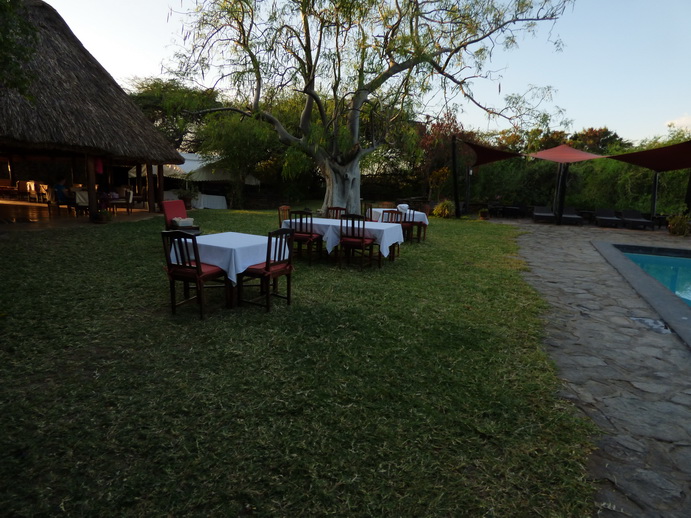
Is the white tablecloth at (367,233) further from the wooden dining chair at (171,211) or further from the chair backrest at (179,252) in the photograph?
the chair backrest at (179,252)

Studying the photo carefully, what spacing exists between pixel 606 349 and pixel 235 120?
58.4 ft

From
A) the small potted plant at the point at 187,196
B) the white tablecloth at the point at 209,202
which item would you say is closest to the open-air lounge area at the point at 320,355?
the small potted plant at the point at 187,196

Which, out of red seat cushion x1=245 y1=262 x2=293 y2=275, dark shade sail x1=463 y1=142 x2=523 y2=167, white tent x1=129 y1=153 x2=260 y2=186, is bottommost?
red seat cushion x1=245 y1=262 x2=293 y2=275

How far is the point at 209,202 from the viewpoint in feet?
64.4

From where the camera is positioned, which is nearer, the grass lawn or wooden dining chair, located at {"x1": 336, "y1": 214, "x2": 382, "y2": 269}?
the grass lawn

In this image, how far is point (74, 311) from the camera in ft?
14.8

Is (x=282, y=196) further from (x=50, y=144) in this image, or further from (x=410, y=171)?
(x=50, y=144)

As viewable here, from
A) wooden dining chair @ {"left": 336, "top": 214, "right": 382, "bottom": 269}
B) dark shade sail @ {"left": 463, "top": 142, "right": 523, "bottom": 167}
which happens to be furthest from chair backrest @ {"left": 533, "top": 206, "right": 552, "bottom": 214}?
wooden dining chair @ {"left": 336, "top": 214, "right": 382, "bottom": 269}

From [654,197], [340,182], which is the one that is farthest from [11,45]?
[654,197]

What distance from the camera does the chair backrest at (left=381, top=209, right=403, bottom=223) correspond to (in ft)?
31.9

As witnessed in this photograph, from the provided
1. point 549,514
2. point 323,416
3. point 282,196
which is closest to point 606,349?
point 549,514

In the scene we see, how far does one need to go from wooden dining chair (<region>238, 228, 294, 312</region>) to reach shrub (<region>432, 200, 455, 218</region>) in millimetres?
12601

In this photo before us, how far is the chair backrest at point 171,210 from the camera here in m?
7.52

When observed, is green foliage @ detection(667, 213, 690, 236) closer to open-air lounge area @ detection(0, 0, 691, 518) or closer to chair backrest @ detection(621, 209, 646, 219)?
chair backrest @ detection(621, 209, 646, 219)
